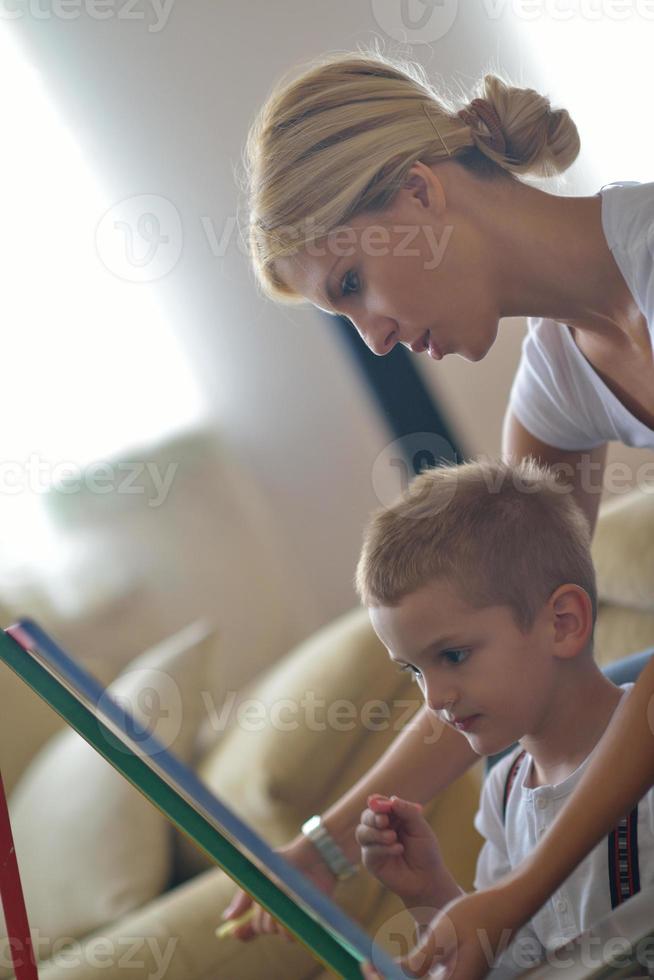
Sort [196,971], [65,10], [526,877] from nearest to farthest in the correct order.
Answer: [526,877] → [65,10] → [196,971]

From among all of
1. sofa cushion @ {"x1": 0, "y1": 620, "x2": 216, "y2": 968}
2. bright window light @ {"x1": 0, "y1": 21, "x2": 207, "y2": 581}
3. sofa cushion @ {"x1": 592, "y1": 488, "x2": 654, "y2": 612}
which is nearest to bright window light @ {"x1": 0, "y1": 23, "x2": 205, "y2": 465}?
bright window light @ {"x1": 0, "y1": 21, "x2": 207, "y2": 581}

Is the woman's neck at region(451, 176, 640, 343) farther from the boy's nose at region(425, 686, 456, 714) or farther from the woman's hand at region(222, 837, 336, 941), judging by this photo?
the woman's hand at region(222, 837, 336, 941)

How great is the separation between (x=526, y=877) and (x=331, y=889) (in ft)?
0.46

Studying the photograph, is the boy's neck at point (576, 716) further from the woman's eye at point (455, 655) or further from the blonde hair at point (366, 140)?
the blonde hair at point (366, 140)

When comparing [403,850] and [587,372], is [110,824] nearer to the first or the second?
[403,850]

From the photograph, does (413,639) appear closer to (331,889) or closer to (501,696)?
(501,696)

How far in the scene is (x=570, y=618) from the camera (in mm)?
418

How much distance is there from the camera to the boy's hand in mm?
425

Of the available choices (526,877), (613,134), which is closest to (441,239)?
(613,134)

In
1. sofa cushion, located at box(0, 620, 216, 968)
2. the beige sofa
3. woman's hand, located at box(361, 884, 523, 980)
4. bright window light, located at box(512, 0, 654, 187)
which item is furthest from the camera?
sofa cushion, located at box(0, 620, 216, 968)

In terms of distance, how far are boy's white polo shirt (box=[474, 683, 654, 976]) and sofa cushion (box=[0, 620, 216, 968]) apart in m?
0.35

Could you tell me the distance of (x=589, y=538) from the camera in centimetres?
44

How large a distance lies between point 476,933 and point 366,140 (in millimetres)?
314

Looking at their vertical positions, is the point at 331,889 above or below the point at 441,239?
below
